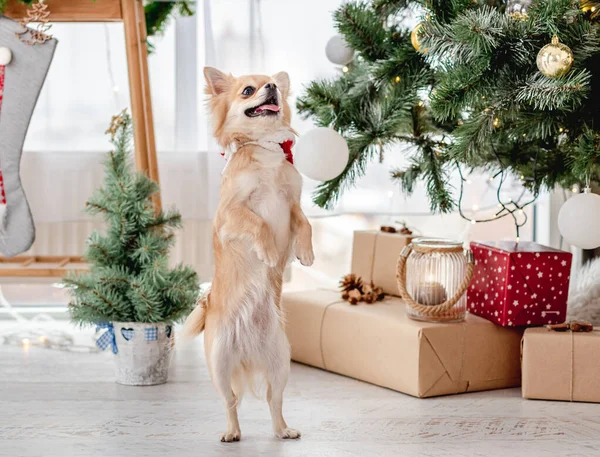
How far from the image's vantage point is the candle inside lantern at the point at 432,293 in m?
2.13

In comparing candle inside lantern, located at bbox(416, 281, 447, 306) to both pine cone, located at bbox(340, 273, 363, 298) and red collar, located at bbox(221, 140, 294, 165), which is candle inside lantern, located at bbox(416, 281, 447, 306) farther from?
red collar, located at bbox(221, 140, 294, 165)

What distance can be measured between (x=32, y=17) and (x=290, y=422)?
141cm

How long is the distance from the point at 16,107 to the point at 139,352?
2.86ft

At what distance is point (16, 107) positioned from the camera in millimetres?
2463

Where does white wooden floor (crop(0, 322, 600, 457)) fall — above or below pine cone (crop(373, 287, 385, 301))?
below

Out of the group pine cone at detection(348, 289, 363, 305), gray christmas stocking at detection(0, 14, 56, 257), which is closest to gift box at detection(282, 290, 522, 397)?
pine cone at detection(348, 289, 363, 305)

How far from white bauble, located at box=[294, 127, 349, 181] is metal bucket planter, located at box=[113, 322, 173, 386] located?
0.62 m

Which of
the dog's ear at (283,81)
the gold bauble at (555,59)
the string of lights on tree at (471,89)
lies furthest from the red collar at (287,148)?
the gold bauble at (555,59)

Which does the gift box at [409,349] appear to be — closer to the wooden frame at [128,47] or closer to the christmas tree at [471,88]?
the christmas tree at [471,88]

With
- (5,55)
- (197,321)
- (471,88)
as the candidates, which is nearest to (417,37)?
(471,88)

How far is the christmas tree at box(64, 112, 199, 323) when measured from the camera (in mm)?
2156

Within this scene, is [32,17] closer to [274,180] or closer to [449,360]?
[274,180]

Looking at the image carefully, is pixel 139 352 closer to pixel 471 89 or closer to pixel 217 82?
pixel 217 82

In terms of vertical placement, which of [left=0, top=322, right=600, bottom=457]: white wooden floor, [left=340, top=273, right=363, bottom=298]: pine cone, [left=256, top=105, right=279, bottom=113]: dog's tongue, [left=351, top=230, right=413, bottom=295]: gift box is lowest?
[left=0, top=322, right=600, bottom=457]: white wooden floor
